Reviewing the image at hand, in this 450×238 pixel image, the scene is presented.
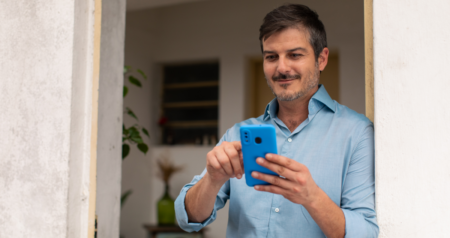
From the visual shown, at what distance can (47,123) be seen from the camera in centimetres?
157

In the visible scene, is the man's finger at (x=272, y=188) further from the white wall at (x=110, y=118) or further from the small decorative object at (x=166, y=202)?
the small decorative object at (x=166, y=202)

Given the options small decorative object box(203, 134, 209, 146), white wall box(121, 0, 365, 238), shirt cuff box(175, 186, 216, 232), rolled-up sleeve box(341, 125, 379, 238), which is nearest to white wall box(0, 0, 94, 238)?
shirt cuff box(175, 186, 216, 232)

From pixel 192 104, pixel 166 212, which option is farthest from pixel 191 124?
pixel 166 212

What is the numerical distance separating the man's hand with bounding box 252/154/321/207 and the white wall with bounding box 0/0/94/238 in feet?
2.91

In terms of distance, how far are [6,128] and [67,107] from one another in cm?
36

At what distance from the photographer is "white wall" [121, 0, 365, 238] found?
4.41 meters

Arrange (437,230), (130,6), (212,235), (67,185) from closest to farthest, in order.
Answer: (437,230) < (67,185) < (130,6) < (212,235)

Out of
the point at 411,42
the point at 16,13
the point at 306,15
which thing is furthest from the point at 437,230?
the point at 16,13

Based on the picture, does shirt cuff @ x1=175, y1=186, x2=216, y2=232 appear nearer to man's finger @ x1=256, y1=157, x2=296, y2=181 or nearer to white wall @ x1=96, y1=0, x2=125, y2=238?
man's finger @ x1=256, y1=157, x2=296, y2=181

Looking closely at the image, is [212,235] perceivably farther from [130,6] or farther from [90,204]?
[90,204]

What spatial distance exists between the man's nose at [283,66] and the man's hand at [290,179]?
0.44 meters

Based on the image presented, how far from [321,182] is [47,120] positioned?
1.11 m

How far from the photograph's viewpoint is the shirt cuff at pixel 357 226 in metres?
1.07

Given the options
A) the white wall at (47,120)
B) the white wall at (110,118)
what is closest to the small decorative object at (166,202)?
the white wall at (110,118)
